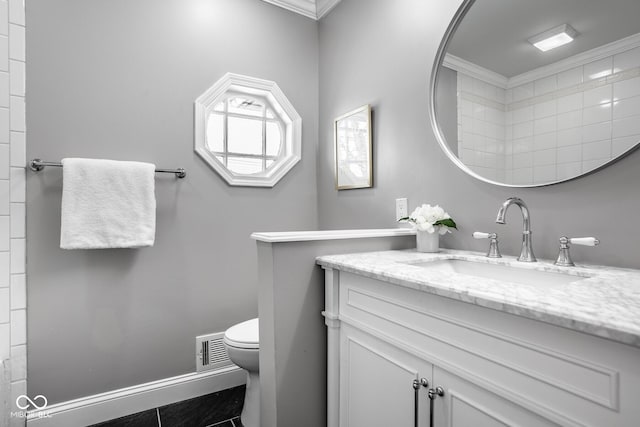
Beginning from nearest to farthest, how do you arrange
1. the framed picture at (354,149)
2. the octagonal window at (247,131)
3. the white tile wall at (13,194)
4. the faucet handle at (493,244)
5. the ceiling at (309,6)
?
the faucet handle at (493,244)
the white tile wall at (13,194)
the framed picture at (354,149)
the octagonal window at (247,131)
the ceiling at (309,6)

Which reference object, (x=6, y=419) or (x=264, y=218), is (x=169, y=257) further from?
(x=6, y=419)

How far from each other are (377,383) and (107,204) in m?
1.50

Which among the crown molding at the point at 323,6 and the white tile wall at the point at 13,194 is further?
the crown molding at the point at 323,6

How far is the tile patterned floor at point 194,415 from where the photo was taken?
1664mm

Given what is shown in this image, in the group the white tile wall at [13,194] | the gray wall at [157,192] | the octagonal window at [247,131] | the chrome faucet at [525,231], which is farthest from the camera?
the octagonal window at [247,131]

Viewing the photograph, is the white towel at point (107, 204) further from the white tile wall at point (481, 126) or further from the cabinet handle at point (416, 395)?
the white tile wall at point (481, 126)

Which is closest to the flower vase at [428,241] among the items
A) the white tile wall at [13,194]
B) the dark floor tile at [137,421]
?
the dark floor tile at [137,421]

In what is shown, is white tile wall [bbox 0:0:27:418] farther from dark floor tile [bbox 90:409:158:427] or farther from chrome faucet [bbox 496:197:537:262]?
chrome faucet [bbox 496:197:537:262]

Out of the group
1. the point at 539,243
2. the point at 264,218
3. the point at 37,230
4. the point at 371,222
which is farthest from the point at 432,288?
the point at 37,230

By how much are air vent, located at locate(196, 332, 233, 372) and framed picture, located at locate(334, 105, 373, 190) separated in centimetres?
122

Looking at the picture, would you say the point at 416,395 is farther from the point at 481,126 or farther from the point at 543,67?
Answer: the point at 543,67

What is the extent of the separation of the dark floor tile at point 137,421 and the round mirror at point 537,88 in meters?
1.96

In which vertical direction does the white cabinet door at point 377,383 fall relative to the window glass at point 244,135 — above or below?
below

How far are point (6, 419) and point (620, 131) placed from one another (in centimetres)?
259
